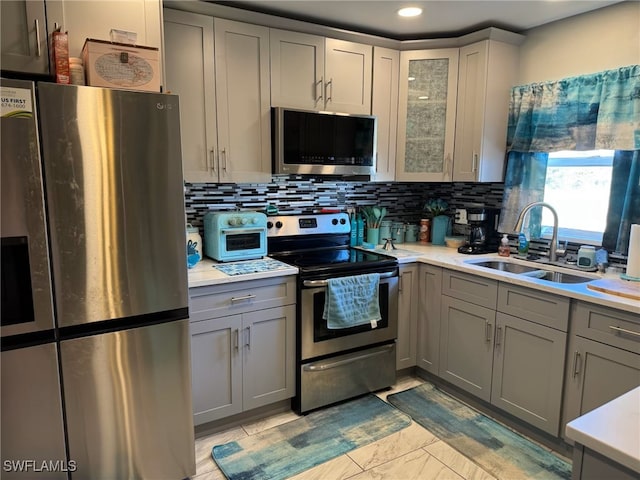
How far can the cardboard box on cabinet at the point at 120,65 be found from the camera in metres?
1.69

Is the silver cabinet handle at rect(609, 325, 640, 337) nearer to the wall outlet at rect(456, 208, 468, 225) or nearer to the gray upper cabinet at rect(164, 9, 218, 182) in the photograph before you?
the wall outlet at rect(456, 208, 468, 225)

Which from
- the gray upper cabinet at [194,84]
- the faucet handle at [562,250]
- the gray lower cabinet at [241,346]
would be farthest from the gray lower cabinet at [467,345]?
the gray upper cabinet at [194,84]

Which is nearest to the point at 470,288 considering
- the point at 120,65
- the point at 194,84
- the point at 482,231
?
the point at 482,231

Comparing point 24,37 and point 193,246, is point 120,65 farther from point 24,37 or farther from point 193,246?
point 193,246

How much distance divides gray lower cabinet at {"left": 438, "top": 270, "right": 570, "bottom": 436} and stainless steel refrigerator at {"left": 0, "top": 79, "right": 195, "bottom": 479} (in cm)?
168

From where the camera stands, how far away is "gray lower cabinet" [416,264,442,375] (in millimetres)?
2879

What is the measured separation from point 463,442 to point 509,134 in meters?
2.02

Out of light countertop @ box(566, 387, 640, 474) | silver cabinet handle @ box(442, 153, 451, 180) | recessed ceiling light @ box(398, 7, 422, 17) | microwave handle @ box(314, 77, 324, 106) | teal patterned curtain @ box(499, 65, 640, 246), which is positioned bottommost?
light countertop @ box(566, 387, 640, 474)

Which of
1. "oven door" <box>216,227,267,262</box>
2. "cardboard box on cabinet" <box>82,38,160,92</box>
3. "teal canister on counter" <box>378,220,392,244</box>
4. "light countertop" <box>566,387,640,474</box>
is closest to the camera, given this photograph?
"light countertop" <box>566,387,640,474</box>

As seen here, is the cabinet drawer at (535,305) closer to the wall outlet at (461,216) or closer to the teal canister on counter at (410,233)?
the wall outlet at (461,216)

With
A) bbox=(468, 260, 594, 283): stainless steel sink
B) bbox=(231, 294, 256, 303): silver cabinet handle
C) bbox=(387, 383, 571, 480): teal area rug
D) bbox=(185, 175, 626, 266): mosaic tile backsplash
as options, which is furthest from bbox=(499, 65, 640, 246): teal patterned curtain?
bbox=(231, 294, 256, 303): silver cabinet handle

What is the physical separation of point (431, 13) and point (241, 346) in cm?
228

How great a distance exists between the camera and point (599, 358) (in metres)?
2.02

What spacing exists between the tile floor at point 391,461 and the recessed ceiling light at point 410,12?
2455mm
